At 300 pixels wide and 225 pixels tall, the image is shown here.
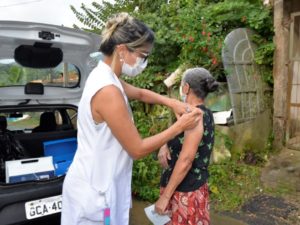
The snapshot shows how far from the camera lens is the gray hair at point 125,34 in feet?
5.65

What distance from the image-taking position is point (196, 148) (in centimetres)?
226

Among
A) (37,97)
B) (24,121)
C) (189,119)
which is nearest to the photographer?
(189,119)

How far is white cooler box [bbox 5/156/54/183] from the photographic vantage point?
2910mm

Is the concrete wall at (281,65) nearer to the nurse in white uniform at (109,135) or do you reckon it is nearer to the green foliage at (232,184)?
the green foliage at (232,184)

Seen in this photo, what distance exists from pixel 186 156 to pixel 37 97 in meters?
1.90

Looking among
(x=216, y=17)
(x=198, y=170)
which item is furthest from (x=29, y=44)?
(x=216, y=17)

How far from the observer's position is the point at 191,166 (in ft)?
7.79

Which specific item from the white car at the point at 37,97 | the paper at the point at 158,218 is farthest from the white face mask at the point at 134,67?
the white car at the point at 37,97

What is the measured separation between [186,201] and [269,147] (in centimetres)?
383

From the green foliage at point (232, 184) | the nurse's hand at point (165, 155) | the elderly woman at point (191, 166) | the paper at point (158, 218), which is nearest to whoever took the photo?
the elderly woman at point (191, 166)

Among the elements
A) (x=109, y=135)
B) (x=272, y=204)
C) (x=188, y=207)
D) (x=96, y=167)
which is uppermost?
(x=109, y=135)

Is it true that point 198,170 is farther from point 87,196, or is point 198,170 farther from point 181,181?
point 87,196

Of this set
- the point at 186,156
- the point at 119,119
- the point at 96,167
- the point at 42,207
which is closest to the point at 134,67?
the point at 119,119

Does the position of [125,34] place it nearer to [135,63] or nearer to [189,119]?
[135,63]
